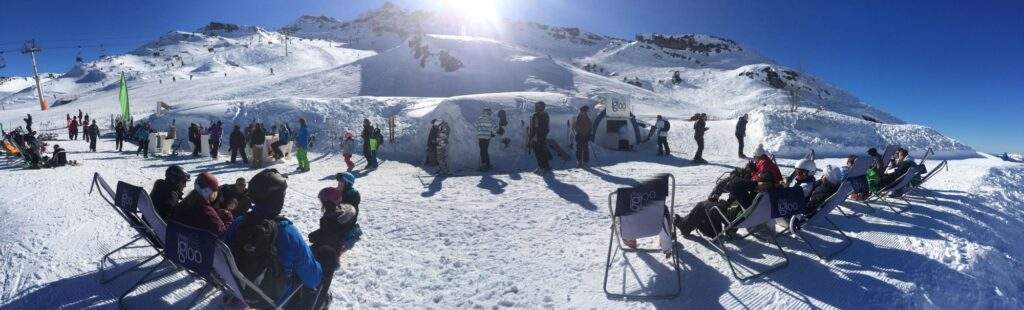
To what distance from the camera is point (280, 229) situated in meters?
3.32

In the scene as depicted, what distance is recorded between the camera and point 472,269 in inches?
203

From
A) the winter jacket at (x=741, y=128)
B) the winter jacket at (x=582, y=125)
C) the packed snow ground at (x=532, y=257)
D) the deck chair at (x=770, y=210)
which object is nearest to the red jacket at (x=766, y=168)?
the packed snow ground at (x=532, y=257)

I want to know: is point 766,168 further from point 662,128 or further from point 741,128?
point 741,128

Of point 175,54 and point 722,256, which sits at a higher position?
point 175,54

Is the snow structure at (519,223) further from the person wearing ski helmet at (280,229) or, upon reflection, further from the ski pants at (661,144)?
the person wearing ski helmet at (280,229)

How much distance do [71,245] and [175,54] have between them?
86.5m

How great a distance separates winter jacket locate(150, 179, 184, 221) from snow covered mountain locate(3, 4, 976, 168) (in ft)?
35.4

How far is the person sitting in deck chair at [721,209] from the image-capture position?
5426mm

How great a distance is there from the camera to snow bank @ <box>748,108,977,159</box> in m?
16.0

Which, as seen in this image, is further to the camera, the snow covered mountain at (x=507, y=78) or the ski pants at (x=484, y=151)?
the snow covered mountain at (x=507, y=78)

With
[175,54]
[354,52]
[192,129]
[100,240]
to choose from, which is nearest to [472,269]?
[100,240]

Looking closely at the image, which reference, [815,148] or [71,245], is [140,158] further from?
[815,148]

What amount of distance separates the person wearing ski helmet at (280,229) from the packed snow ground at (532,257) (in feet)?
3.11

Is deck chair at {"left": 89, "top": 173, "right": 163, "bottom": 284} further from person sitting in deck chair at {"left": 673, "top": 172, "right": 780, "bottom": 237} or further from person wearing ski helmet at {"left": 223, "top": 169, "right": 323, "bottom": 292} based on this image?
person sitting in deck chair at {"left": 673, "top": 172, "right": 780, "bottom": 237}
